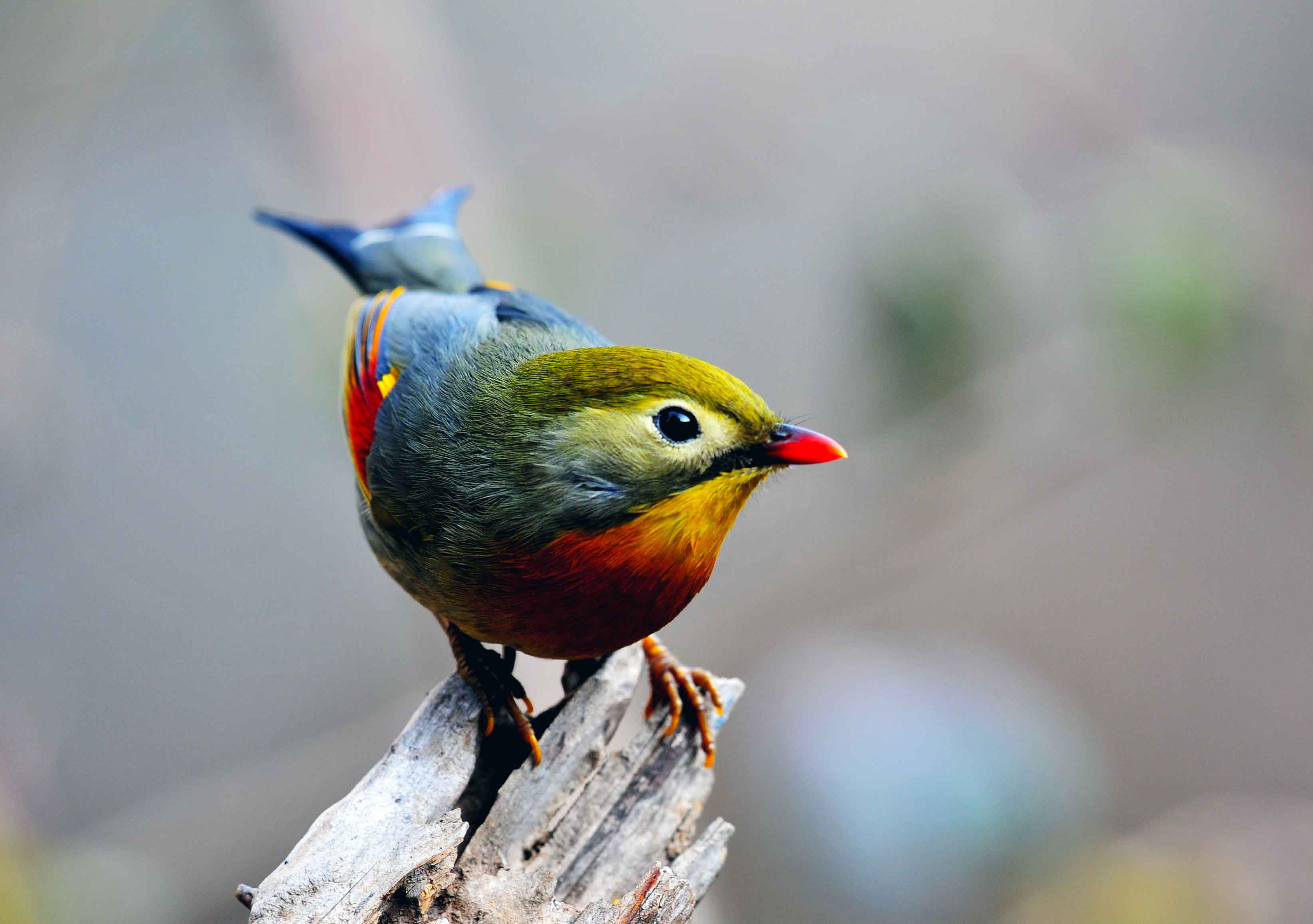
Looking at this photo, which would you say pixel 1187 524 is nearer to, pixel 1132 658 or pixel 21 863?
pixel 1132 658

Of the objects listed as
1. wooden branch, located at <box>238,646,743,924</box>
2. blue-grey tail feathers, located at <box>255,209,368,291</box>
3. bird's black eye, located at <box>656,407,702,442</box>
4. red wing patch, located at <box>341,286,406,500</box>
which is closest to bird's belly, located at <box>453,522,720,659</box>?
bird's black eye, located at <box>656,407,702,442</box>

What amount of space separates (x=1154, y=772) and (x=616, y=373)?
5.05m

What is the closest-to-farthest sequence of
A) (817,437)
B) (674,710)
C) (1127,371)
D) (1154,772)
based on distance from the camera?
1. (817,437)
2. (674,710)
3. (1127,371)
4. (1154,772)

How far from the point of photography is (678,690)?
2941 mm

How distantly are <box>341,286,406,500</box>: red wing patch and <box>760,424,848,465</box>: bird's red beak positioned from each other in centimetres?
125

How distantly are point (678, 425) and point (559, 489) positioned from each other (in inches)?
12.0

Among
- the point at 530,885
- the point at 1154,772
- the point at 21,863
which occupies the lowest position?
the point at 21,863

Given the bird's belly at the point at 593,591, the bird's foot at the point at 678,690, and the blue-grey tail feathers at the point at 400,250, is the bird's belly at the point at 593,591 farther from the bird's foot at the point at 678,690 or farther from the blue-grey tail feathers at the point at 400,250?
the blue-grey tail feathers at the point at 400,250

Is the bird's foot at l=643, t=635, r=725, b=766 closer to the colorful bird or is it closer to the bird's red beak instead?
the colorful bird

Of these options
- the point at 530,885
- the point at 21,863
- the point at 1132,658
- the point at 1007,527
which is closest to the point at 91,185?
the point at 21,863

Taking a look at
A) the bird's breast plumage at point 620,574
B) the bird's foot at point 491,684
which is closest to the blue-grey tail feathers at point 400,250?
the bird's foot at point 491,684

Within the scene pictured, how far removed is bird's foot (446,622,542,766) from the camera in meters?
2.72

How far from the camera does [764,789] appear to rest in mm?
5195

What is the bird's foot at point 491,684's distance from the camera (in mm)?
2721
